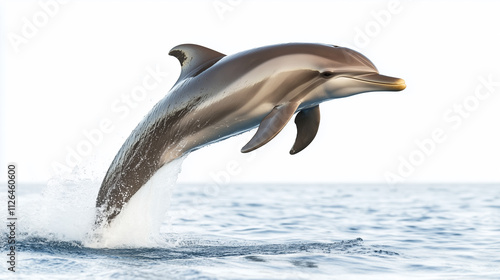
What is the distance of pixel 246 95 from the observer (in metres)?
6.94

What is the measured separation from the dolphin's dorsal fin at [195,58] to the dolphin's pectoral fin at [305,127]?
3.80 ft

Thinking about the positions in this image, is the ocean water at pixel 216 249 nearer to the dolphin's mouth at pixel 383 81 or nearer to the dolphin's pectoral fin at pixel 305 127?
the dolphin's pectoral fin at pixel 305 127

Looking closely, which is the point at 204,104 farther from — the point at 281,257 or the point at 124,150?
the point at 281,257

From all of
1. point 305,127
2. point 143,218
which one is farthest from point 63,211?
point 305,127

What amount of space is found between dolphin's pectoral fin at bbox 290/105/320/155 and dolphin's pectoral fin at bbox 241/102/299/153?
2.80 feet

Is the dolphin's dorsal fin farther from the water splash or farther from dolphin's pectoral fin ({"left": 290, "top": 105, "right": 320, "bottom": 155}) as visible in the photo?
dolphin's pectoral fin ({"left": 290, "top": 105, "right": 320, "bottom": 155})

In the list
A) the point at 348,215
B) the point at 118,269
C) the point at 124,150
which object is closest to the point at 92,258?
the point at 118,269

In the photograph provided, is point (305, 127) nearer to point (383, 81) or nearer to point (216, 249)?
point (383, 81)

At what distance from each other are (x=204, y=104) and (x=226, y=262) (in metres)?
1.77

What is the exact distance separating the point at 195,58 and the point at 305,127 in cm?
149

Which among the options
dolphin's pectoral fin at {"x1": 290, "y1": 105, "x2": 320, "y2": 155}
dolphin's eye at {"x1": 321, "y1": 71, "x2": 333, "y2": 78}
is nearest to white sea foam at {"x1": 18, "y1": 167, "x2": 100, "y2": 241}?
dolphin's pectoral fin at {"x1": 290, "y1": 105, "x2": 320, "y2": 155}

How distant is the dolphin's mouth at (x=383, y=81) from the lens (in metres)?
6.77

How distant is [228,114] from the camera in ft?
23.2

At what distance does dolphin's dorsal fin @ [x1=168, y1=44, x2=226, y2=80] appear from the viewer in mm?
7551
